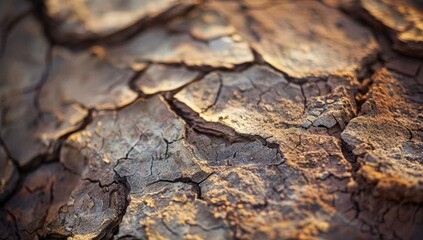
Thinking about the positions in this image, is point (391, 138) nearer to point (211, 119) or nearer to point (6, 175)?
point (211, 119)

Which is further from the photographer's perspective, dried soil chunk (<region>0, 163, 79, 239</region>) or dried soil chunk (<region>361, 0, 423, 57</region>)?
dried soil chunk (<region>361, 0, 423, 57</region>)

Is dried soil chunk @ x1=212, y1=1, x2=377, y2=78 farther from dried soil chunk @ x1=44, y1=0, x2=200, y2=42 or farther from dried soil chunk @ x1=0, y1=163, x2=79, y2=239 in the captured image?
dried soil chunk @ x1=0, y1=163, x2=79, y2=239

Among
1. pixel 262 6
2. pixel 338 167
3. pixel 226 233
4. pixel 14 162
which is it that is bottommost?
pixel 14 162

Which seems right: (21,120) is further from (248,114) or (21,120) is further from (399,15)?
(399,15)

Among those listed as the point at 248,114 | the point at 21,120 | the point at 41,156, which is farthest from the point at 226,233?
the point at 21,120

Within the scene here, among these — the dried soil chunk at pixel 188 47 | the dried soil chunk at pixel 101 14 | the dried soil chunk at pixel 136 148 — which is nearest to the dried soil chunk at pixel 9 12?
the dried soil chunk at pixel 101 14

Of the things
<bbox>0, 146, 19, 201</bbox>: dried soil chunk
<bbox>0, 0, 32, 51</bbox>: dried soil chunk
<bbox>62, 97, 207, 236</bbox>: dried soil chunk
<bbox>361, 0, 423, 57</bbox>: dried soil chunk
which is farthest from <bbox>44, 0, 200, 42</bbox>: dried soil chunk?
<bbox>361, 0, 423, 57</bbox>: dried soil chunk
